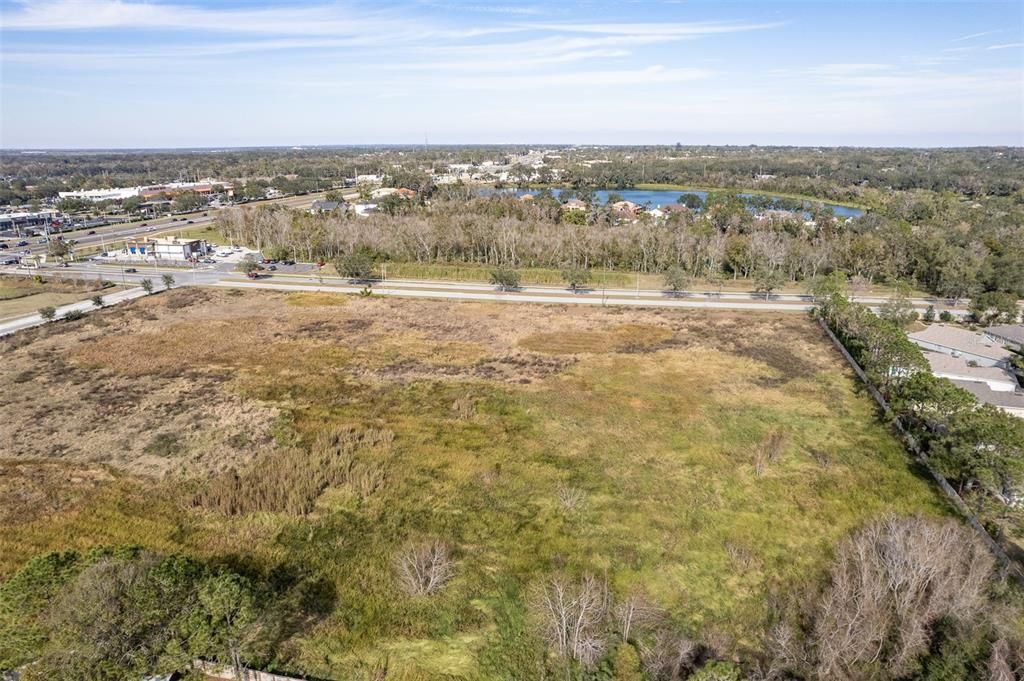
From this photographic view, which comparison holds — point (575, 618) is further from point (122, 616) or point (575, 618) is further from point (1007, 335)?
point (1007, 335)

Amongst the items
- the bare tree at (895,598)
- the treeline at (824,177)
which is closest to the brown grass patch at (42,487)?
the bare tree at (895,598)

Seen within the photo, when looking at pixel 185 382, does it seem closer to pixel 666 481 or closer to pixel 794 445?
pixel 666 481

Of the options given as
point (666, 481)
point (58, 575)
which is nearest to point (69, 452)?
point (58, 575)

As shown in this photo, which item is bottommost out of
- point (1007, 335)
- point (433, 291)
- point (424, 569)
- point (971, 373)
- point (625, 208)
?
point (424, 569)

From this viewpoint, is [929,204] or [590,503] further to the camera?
[929,204]

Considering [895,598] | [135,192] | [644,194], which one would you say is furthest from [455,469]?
[644,194]

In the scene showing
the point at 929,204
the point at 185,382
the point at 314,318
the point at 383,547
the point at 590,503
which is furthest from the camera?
the point at 929,204

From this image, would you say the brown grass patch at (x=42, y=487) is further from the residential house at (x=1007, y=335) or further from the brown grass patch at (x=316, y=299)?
the residential house at (x=1007, y=335)
